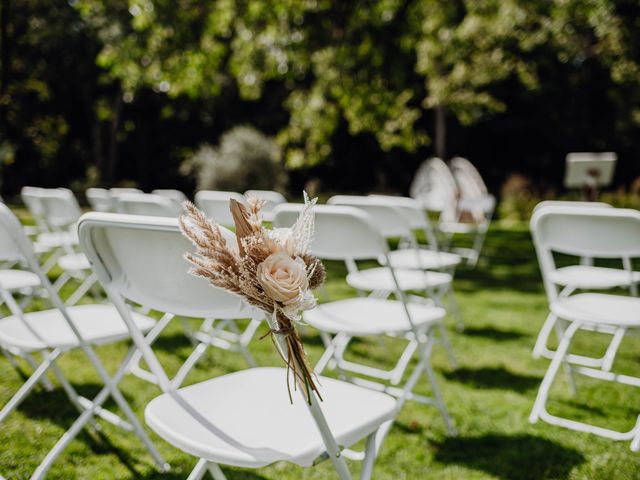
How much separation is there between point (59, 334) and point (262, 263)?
60.3 inches

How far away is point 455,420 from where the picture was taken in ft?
9.55

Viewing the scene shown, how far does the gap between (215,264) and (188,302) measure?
46 cm

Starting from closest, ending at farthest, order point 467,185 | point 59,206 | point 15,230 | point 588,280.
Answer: point 15,230, point 588,280, point 59,206, point 467,185

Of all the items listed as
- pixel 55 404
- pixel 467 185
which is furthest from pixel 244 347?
pixel 467 185

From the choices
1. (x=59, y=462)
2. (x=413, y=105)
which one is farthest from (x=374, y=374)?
(x=413, y=105)

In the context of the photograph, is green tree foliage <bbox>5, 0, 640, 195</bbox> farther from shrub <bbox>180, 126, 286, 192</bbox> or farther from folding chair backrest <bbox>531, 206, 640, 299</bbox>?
folding chair backrest <bbox>531, 206, 640, 299</bbox>

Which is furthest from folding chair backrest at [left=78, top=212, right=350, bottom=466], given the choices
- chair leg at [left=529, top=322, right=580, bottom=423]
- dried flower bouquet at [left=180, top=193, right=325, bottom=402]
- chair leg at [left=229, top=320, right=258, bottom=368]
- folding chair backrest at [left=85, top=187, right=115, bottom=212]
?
folding chair backrest at [left=85, top=187, right=115, bottom=212]

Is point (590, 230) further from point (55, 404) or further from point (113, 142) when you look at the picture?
point (113, 142)

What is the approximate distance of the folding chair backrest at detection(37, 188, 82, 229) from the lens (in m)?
3.95

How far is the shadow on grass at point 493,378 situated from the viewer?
3367 millimetres

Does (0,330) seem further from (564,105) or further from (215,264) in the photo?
(564,105)

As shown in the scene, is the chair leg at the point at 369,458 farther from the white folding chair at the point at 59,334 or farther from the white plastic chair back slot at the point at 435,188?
the white plastic chair back slot at the point at 435,188

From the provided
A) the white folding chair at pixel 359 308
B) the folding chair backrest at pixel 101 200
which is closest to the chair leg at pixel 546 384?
the white folding chair at pixel 359 308

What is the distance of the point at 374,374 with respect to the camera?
11.0ft
